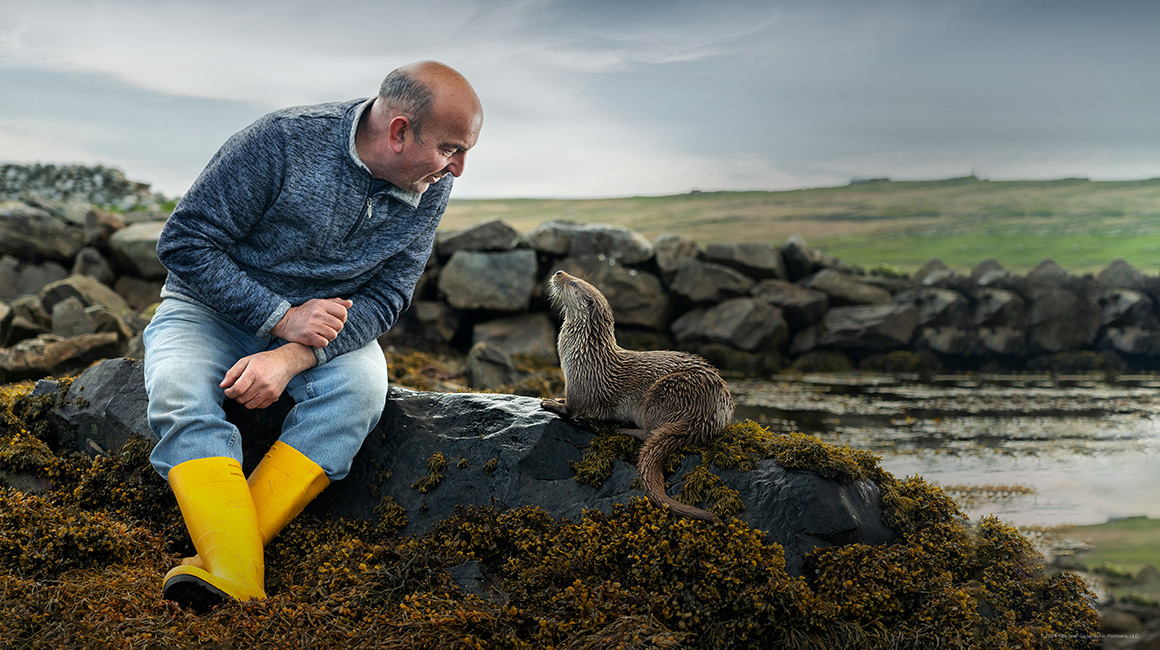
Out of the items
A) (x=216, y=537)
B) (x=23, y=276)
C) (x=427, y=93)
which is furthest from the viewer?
(x=23, y=276)

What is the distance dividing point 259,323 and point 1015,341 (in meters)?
14.4

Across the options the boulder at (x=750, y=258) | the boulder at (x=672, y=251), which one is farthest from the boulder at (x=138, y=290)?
the boulder at (x=750, y=258)

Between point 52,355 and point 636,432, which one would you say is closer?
point 636,432

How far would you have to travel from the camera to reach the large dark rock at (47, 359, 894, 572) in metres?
3.72

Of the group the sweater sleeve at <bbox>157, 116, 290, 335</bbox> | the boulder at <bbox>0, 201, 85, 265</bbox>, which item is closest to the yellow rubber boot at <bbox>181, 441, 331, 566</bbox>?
the sweater sleeve at <bbox>157, 116, 290, 335</bbox>

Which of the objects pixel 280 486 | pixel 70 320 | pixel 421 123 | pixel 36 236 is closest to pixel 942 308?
pixel 421 123

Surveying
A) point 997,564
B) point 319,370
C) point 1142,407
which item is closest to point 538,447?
point 319,370

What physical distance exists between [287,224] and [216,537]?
1.71 m

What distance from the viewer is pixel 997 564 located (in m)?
3.81

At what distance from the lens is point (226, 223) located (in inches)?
159

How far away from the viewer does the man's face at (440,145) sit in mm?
3783

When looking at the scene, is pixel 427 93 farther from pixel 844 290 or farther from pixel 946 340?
pixel 946 340

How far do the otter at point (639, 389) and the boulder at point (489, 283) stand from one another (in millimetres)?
9057

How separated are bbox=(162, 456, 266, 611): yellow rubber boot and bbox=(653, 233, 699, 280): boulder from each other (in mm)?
11413
